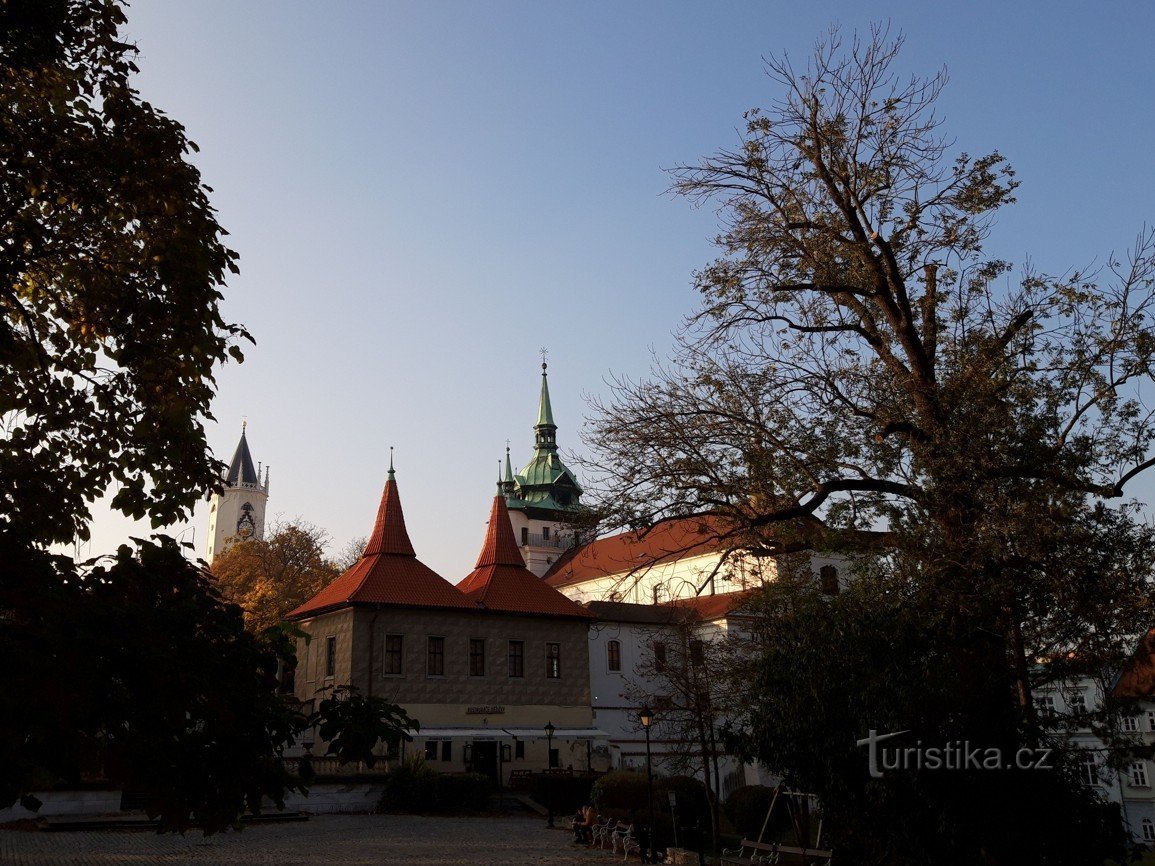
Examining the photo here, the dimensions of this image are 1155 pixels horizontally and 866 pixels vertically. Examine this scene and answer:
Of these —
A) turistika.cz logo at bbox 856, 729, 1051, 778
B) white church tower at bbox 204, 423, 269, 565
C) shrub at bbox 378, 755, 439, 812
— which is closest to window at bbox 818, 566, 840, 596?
turistika.cz logo at bbox 856, 729, 1051, 778

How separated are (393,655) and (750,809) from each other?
1576 cm

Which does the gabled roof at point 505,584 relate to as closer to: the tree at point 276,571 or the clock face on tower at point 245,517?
the tree at point 276,571

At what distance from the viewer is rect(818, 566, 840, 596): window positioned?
16.4m

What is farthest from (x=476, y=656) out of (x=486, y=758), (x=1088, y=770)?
(x=1088, y=770)

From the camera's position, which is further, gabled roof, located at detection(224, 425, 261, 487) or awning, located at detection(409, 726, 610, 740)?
gabled roof, located at detection(224, 425, 261, 487)

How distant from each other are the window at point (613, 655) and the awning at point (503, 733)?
252 inches

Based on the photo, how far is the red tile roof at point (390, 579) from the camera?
3647 cm

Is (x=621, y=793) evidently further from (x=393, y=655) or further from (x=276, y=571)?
(x=276, y=571)

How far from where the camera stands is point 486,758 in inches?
1419

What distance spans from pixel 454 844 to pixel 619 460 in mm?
10965

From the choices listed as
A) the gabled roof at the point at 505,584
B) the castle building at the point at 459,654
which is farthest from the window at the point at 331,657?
the gabled roof at the point at 505,584

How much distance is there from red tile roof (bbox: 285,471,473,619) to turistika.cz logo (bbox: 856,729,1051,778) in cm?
2590

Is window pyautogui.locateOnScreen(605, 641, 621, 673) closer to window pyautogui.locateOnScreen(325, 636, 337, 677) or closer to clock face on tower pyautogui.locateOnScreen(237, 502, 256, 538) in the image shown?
window pyautogui.locateOnScreen(325, 636, 337, 677)

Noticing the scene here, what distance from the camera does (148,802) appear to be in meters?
5.18
